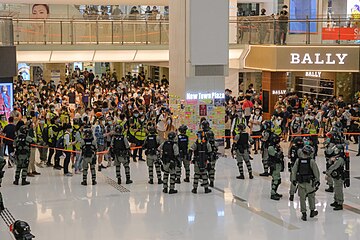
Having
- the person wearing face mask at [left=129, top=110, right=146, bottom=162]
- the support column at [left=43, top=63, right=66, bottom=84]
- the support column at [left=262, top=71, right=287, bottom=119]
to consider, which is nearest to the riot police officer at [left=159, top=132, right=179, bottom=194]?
the person wearing face mask at [left=129, top=110, right=146, bottom=162]

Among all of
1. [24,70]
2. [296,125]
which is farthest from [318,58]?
[24,70]

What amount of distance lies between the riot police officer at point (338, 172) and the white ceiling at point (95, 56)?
13687 mm

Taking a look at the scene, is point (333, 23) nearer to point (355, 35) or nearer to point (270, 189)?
point (355, 35)

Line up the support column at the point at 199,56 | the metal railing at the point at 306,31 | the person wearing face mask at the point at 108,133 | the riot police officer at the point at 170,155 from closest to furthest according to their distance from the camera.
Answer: the riot police officer at the point at 170,155
the person wearing face mask at the point at 108,133
the support column at the point at 199,56
the metal railing at the point at 306,31

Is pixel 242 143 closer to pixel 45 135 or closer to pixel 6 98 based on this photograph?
pixel 45 135

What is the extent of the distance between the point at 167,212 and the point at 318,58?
13.5 m

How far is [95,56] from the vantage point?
24.9m

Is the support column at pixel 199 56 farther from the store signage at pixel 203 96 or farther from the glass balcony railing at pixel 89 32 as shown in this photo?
the glass balcony railing at pixel 89 32

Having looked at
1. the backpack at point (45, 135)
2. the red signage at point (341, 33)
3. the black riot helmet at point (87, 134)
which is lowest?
the backpack at point (45, 135)

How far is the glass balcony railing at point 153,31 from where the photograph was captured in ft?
79.0

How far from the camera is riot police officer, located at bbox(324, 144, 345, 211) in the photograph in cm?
1259

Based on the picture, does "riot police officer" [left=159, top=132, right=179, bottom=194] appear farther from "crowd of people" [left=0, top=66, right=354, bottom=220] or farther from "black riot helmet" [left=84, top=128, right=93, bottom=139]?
"black riot helmet" [left=84, top=128, right=93, bottom=139]

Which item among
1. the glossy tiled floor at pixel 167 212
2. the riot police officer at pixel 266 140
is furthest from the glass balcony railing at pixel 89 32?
the riot police officer at pixel 266 140

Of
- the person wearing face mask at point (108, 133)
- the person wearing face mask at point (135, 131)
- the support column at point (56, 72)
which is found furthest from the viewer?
the support column at point (56, 72)
